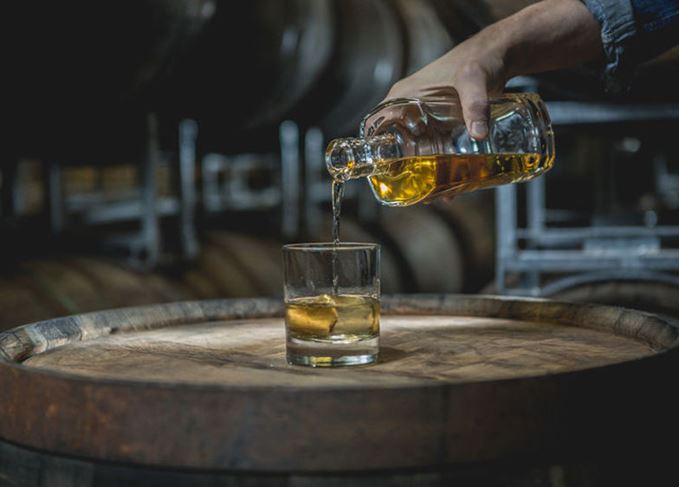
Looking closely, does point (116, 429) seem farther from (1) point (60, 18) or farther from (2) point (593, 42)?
(1) point (60, 18)

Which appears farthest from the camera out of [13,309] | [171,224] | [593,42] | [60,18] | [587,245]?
[171,224]

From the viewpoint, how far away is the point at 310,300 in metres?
1.02

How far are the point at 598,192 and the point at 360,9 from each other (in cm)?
146

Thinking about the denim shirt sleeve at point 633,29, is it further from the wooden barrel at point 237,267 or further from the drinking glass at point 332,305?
the wooden barrel at point 237,267

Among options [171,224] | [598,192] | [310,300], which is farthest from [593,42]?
[598,192]

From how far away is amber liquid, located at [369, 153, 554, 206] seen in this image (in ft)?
4.09

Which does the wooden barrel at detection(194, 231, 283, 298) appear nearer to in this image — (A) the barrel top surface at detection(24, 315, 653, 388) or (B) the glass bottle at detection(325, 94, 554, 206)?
(A) the barrel top surface at detection(24, 315, 653, 388)

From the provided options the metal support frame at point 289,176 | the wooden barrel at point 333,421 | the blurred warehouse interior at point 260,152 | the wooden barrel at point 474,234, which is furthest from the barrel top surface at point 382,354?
the wooden barrel at point 474,234

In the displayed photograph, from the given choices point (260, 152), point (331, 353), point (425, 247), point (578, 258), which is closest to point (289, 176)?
point (260, 152)

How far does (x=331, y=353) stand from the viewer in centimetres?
100

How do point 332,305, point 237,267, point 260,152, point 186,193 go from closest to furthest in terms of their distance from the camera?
point 332,305 < point 237,267 < point 186,193 < point 260,152

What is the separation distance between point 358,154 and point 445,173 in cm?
14

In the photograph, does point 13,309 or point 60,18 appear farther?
point 60,18

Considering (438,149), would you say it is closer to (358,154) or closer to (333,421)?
(358,154)
